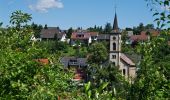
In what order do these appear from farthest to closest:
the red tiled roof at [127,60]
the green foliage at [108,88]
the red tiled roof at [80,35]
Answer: the red tiled roof at [80,35] < the red tiled roof at [127,60] < the green foliage at [108,88]

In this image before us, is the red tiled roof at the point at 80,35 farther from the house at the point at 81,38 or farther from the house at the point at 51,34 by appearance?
the house at the point at 51,34

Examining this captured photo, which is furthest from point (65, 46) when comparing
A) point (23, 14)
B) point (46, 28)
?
point (23, 14)

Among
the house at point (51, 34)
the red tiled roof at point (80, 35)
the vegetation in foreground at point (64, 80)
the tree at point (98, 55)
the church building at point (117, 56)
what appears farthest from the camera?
the house at point (51, 34)

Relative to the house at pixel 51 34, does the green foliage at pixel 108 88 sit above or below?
below

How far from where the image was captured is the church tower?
81250 millimetres

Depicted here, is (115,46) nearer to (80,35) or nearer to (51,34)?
(80,35)

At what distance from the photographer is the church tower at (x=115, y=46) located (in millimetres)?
81250

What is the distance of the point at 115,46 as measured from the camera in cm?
8400

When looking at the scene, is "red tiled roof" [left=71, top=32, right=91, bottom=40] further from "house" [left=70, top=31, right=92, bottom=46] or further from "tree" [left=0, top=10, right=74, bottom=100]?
"tree" [left=0, top=10, right=74, bottom=100]

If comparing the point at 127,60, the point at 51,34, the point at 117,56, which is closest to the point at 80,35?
the point at 51,34

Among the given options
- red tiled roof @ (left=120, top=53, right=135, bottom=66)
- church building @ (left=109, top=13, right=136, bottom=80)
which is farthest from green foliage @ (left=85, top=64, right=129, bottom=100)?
red tiled roof @ (left=120, top=53, right=135, bottom=66)

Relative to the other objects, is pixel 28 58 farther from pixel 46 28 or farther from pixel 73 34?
pixel 46 28

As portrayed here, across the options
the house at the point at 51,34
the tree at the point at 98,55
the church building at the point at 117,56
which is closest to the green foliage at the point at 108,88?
the church building at the point at 117,56

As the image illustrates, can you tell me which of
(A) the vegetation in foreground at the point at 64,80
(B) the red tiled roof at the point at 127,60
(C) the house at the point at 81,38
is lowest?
(B) the red tiled roof at the point at 127,60
